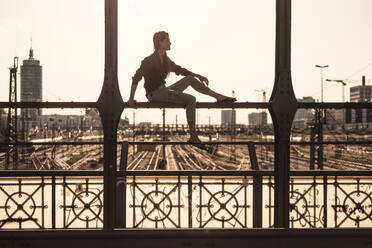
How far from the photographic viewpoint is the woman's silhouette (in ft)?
19.3

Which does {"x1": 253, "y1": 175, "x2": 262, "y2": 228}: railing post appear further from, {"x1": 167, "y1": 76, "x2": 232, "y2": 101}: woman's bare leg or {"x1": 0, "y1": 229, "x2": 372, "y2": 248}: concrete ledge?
{"x1": 0, "y1": 229, "x2": 372, "y2": 248}: concrete ledge

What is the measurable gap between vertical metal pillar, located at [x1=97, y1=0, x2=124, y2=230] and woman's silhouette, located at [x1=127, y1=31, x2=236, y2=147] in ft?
1.09

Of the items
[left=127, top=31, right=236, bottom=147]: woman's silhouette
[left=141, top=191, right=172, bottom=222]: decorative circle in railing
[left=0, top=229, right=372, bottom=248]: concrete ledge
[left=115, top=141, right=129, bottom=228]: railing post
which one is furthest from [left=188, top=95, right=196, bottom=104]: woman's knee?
[left=141, top=191, right=172, bottom=222]: decorative circle in railing

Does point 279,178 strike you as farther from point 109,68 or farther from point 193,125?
point 109,68

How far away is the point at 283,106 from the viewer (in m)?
5.57

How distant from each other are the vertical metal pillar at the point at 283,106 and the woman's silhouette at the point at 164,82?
1.85 ft

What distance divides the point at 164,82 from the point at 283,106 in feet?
5.16

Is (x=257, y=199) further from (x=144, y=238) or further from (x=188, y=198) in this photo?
(x=144, y=238)

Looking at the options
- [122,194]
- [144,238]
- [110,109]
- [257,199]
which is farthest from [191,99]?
[257,199]

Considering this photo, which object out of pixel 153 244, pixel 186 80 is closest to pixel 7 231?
pixel 153 244

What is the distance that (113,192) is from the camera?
18.0ft

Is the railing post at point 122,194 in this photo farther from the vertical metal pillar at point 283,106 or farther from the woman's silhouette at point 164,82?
the vertical metal pillar at point 283,106

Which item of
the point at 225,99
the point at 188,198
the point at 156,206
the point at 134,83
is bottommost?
the point at 156,206

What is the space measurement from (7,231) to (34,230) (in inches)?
12.1
